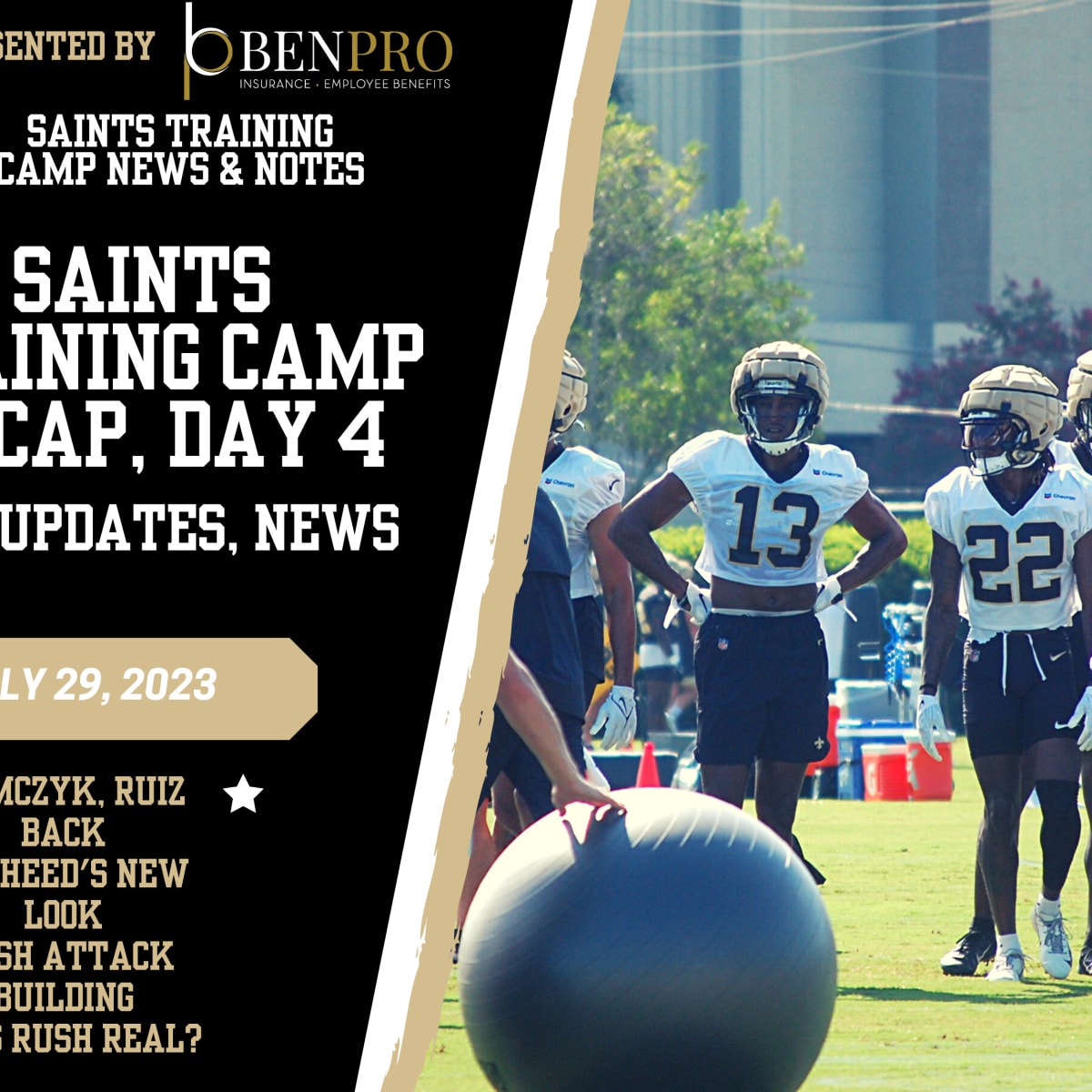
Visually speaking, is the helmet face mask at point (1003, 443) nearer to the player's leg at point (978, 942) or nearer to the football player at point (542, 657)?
the player's leg at point (978, 942)

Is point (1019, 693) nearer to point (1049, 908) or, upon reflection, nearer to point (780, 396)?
point (1049, 908)

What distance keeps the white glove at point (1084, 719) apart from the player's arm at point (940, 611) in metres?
0.57

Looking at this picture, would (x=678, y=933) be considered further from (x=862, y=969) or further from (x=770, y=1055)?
(x=862, y=969)

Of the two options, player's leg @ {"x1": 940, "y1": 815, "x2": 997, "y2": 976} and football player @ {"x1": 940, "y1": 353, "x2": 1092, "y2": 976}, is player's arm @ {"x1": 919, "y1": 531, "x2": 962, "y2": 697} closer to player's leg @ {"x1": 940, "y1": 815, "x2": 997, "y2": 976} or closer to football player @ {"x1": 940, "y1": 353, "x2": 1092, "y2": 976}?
football player @ {"x1": 940, "y1": 353, "x2": 1092, "y2": 976}

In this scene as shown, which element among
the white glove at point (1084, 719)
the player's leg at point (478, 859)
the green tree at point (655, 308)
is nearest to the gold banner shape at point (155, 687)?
the player's leg at point (478, 859)

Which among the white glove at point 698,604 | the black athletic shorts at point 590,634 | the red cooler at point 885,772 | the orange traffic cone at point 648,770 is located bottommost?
the red cooler at point 885,772

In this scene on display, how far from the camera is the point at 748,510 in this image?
9.11 m

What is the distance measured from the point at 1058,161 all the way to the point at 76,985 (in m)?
49.1

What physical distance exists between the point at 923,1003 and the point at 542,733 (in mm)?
2722

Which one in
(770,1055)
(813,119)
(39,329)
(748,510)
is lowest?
(770,1055)

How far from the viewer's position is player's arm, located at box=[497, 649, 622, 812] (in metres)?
6.02

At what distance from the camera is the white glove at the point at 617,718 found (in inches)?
362

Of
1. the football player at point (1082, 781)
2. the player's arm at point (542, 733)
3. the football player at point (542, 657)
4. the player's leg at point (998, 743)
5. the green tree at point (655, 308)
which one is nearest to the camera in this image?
the player's arm at point (542, 733)

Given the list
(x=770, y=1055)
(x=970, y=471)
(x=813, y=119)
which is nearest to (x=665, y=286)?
(x=813, y=119)
